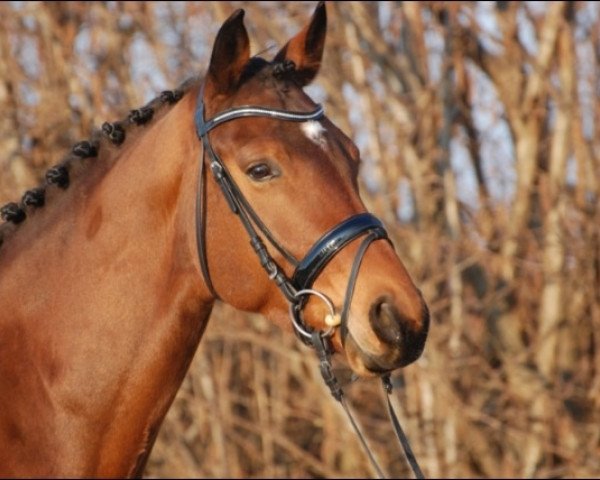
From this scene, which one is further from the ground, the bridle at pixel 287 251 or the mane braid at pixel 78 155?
the mane braid at pixel 78 155

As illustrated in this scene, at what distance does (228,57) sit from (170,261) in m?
0.56

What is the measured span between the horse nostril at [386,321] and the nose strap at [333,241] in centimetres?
19

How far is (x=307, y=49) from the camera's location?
3.50m

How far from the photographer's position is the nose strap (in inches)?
119

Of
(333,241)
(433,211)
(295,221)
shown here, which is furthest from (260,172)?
(433,211)

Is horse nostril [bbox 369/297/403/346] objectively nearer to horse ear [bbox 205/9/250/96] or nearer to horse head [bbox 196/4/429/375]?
horse head [bbox 196/4/429/375]

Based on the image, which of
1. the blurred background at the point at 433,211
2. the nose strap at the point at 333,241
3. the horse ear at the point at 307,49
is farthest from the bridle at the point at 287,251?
the blurred background at the point at 433,211

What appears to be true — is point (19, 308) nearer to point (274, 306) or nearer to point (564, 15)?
point (274, 306)

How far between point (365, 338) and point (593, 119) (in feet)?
16.1

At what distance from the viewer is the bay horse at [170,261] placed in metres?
3.07

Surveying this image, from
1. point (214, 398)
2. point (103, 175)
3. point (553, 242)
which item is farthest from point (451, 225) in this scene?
point (103, 175)

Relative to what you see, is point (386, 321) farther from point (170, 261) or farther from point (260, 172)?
point (170, 261)

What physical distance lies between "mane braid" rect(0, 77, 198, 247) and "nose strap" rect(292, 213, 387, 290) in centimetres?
68

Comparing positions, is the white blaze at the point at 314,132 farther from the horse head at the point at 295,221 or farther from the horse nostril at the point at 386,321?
the horse nostril at the point at 386,321
